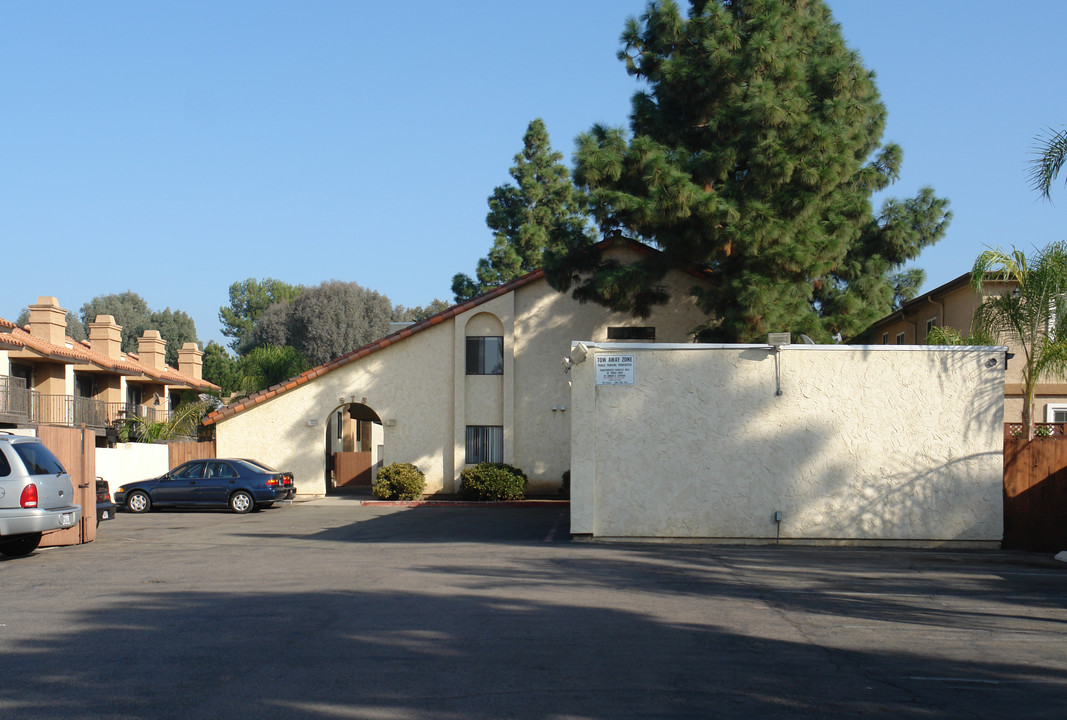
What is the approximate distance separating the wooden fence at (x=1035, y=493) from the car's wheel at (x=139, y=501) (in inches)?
814

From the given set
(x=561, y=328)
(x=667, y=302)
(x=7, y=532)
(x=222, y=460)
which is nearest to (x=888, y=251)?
(x=667, y=302)

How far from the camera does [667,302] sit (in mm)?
27781

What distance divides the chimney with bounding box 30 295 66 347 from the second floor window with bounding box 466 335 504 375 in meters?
19.4

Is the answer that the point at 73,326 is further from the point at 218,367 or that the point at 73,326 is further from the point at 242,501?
the point at 242,501

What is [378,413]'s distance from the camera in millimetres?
30328

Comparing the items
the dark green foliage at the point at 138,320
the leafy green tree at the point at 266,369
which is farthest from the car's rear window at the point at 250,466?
the dark green foliage at the point at 138,320

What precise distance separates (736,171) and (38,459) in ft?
61.4

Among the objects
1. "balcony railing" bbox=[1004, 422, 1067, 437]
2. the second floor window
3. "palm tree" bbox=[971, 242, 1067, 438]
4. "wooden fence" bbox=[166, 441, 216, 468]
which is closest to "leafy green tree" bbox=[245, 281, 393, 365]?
"wooden fence" bbox=[166, 441, 216, 468]

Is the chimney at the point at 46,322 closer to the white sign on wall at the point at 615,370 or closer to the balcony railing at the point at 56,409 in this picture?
the balcony railing at the point at 56,409

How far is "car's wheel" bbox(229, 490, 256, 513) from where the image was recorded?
2539 cm

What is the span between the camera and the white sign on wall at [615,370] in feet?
53.9

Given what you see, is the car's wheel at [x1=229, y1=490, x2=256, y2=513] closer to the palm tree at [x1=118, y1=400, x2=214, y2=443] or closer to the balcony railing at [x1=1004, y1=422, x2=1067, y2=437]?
the palm tree at [x1=118, y1=400, x2=214, y2=443]

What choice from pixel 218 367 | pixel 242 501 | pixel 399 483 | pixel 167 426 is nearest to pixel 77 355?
pixel 167 426

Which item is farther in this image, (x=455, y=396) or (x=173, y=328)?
(x=173, y=328)
